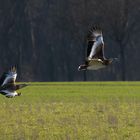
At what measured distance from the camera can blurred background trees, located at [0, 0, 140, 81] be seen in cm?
7281

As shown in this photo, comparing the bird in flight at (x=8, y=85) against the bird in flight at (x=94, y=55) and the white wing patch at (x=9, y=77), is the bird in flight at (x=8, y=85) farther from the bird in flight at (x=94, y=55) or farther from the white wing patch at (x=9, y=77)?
the bird in flight at (x=94, y=55)

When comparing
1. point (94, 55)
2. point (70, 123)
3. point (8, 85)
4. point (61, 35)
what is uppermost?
point (61, 35)

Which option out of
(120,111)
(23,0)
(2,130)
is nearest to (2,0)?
(23,0)

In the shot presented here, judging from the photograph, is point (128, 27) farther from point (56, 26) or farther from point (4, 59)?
point (4, 59)

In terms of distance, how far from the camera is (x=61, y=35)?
81.8 meters

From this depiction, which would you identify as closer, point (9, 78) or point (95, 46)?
point (95, 46)

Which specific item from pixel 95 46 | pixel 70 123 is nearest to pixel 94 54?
pixel 95 46

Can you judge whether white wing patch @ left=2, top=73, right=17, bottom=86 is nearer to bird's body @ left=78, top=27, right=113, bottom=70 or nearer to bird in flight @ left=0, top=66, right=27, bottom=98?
bird in flight @ left=0, top=66, right=27, bottom=98

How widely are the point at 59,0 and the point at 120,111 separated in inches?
2392

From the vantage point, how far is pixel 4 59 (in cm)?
7788

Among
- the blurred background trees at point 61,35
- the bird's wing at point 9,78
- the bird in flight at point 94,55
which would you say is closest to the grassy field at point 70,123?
the bird's wing at point 9,78

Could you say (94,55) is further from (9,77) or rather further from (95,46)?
Result: (9,77)

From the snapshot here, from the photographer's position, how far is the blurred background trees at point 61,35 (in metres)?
72.8

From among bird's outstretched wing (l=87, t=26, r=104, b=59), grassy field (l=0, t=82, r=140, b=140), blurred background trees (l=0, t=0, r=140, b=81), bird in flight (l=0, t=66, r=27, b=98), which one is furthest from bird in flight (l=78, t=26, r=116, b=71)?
blurred background trees (l=0, t=0, r=140, b=81)
